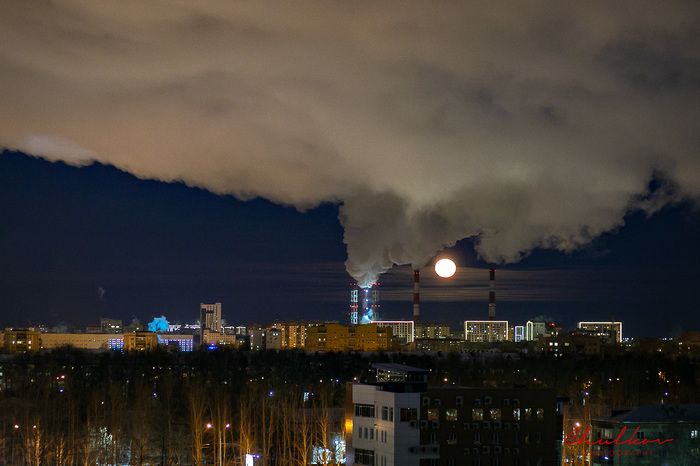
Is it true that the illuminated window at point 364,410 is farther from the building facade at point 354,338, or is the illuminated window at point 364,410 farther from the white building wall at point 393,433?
the building facade at point 354,338

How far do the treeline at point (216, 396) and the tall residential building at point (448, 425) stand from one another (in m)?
1.57

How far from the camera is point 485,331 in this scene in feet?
285

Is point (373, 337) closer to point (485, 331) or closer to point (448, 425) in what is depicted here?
point (485, 331)

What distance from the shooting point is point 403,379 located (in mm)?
20828

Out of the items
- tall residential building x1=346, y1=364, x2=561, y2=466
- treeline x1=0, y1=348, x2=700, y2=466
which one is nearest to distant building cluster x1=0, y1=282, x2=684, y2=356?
treeline x1=0, y1=348, x2=700, y2=466

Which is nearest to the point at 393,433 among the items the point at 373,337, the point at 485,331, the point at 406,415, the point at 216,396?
the point at 406,415

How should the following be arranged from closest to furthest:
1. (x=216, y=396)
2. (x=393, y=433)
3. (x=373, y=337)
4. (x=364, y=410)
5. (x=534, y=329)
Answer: (x=393, y=433) → (x=364, y=410) → (x=216, y=396) → (x=373, y=337) → (x=534, y=329)

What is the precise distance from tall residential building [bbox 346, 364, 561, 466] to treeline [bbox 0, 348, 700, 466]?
1.57 meters

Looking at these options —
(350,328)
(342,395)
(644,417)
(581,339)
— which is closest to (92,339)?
(350,328)

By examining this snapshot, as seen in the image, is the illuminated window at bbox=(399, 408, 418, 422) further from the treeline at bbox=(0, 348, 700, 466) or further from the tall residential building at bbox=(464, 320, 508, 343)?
the tall residential building at bbox=(464, 320, 508, 343)

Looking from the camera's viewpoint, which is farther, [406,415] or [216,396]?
[216,396]

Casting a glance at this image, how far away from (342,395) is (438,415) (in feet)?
51.2

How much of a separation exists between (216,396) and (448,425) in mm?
10015

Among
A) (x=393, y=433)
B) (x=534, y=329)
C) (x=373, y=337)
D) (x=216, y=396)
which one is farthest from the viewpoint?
(x=534, y=329)
